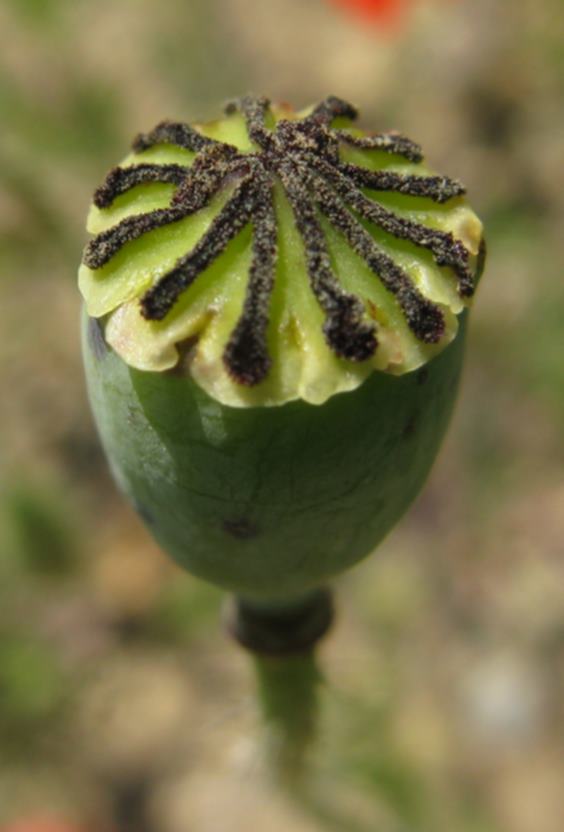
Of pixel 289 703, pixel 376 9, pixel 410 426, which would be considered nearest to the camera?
pixel 410 426

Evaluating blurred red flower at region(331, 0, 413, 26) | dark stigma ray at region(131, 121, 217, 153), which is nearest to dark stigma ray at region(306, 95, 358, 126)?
dark stigma ray at region(131, 121, 217, 153)

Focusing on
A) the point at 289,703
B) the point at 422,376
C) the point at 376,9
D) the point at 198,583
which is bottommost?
the point at 198,583

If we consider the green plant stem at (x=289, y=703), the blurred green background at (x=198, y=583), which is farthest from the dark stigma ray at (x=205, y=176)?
the blurred green background at (x=198, y=583)

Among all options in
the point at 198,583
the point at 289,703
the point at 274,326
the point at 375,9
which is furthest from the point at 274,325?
the point at 375,9

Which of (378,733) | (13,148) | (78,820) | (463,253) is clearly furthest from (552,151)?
(463,253)

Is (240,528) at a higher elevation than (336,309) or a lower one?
lower

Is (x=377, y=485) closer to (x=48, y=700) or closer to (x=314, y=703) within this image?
(x=314, y=703)

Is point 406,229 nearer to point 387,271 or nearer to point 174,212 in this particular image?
point 387,271

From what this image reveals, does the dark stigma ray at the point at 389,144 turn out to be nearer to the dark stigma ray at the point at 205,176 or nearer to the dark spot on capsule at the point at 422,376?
the dark stigma ray at the point at 205,176
